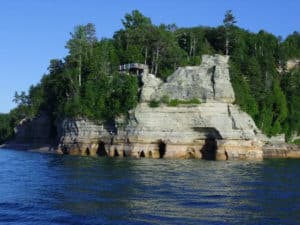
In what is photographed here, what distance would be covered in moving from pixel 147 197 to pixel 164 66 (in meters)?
46.5

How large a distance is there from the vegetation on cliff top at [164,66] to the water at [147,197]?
2459 cm

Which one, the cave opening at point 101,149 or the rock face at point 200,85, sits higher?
the rock face at point 200,85

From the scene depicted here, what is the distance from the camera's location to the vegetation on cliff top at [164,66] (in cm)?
6438

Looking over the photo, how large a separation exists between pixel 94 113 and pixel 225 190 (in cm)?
3571

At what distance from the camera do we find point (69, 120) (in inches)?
2650

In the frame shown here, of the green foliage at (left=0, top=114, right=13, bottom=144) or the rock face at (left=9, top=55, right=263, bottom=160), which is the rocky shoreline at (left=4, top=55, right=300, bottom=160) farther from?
the green foliage at (left=0, top=114, right=13, bottom=144)

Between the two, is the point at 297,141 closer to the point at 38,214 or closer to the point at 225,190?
the point at 225,190

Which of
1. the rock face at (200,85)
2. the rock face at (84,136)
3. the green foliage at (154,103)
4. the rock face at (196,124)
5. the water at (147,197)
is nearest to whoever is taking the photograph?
the water at (147,197)

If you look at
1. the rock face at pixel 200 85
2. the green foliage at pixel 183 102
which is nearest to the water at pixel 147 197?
the green foliage at pixel 183 102

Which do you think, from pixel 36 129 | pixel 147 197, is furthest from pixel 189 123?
pixel 36 129

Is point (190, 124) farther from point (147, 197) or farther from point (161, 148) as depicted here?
point (147, 197)

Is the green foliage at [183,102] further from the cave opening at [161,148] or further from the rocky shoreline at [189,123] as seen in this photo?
the cave opening at [161,148]

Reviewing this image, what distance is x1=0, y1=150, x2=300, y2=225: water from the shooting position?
21328mm

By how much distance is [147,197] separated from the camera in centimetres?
2641
